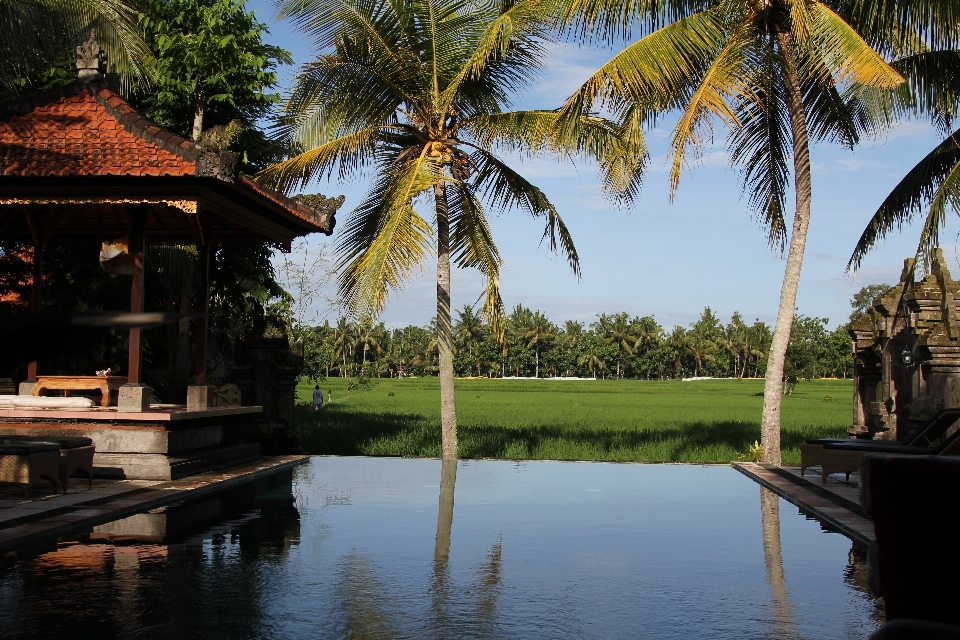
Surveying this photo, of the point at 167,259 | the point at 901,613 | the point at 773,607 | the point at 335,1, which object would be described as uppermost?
Result: the point at 335,1

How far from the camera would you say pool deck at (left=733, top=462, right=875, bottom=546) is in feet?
27.0

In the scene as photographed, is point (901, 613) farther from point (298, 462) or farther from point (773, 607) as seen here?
point (298, 462)

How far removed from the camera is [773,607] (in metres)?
5.41

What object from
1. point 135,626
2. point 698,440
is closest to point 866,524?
point 135,626

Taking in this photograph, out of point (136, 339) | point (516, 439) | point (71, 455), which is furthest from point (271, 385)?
point (71, 455)

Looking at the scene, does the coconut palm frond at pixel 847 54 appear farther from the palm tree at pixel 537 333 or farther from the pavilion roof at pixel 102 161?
the palm tree at pixel 537 333

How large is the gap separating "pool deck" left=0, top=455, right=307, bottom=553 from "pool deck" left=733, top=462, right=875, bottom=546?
629 centimetres

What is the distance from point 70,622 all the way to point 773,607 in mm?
3821

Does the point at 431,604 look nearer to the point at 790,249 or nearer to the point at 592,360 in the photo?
the point at 790,249

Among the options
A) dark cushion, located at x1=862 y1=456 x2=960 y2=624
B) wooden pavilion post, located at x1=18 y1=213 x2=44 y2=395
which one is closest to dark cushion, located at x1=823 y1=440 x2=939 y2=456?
dark cushion, located at x1=862 y1=456 x2=960 y2=624

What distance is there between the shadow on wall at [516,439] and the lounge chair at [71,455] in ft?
21.4

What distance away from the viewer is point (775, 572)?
6.48 meters

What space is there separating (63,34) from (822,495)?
44.4 feet

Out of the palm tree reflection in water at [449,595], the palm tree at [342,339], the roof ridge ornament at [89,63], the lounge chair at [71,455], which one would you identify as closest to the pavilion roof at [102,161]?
the roof ridge ornament at [89,63]
